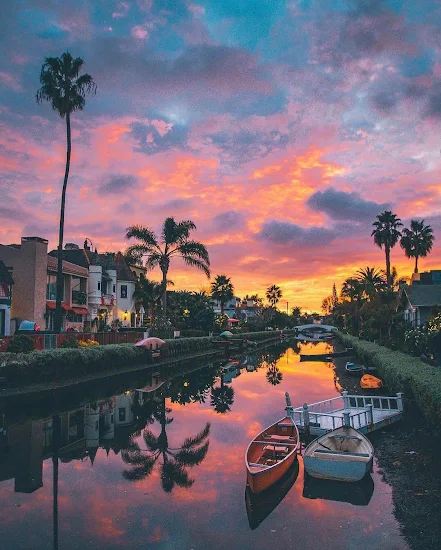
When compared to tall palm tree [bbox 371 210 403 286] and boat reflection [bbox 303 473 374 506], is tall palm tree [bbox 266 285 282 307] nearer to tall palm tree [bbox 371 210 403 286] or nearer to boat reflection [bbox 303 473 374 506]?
tall palm tree [bbox 371 210 403 286]

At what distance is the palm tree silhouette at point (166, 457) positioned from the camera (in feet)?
44.1

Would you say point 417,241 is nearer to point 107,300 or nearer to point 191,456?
point 107,300

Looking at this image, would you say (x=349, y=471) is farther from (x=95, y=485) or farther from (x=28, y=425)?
(x=28, y=425)

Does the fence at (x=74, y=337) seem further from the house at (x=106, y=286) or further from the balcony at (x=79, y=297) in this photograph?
the house at (x=106, y=286)

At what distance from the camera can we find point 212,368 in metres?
47.2

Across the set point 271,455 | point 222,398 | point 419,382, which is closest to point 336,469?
point 271,455

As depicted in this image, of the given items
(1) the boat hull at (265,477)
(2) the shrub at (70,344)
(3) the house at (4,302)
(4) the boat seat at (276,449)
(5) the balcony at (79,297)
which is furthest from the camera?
(5) the balcony at (79,297)

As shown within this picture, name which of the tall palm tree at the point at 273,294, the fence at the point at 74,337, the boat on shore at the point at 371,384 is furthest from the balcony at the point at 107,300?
the tall palm tree at the point at 273,294

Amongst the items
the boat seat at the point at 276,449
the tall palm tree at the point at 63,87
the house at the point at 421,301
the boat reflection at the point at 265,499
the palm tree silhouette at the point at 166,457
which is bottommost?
the palm tree silhouette at the point at 166,457

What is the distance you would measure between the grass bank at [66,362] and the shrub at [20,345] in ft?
1.74

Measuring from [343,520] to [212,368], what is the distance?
122 feet

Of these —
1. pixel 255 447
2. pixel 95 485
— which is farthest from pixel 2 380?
pixel 255 447

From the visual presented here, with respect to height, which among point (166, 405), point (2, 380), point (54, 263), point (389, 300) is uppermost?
point (54, 263)

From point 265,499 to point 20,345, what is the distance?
65.6 feet
